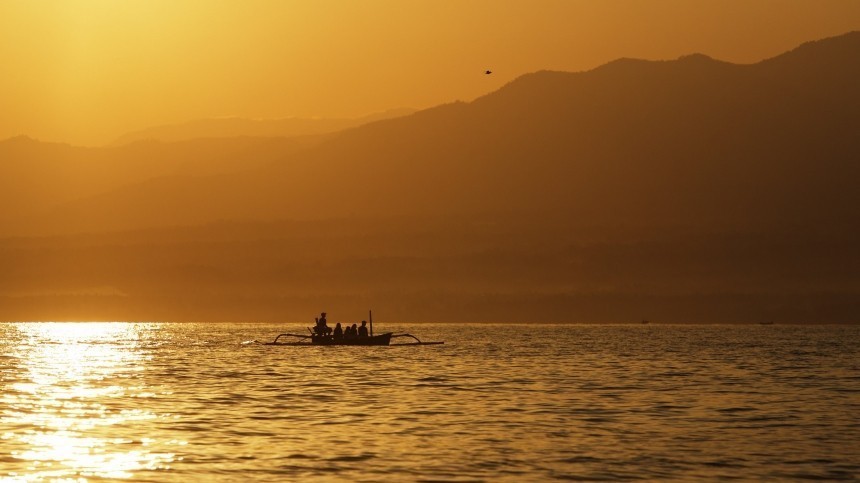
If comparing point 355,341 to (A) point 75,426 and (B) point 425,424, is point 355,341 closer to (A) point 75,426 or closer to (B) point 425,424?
(B) point 425,424

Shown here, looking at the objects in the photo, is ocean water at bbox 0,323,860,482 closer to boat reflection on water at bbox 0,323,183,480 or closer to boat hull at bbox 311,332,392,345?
boat reflection on water at bbox 0,323,183,480

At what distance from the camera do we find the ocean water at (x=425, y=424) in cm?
3869

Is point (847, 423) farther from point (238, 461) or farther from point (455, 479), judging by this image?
point (238, 461)

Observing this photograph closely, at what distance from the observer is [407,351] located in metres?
124

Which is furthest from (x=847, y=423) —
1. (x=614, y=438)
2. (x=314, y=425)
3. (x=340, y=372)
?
(x=340, y=372)

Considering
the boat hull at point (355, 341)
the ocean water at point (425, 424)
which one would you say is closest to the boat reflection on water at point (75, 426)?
the ocean water at point (425, 424)

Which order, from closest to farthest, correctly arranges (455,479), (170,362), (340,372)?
(455,479)
(340,372)
(170,362)

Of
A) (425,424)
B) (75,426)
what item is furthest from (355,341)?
(75,426)

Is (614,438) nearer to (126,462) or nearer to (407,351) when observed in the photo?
(126,462)

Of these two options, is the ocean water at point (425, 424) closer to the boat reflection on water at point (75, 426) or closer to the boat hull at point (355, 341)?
the boat reflection on water at point (75, 426)

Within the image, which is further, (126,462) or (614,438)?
(614,438)

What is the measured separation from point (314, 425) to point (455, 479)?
45.5ft

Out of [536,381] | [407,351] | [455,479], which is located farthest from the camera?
[407,351]

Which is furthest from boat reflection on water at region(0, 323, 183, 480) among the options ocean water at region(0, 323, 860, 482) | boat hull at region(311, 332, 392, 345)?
boat hull at region(311, 332, 392, 345)
